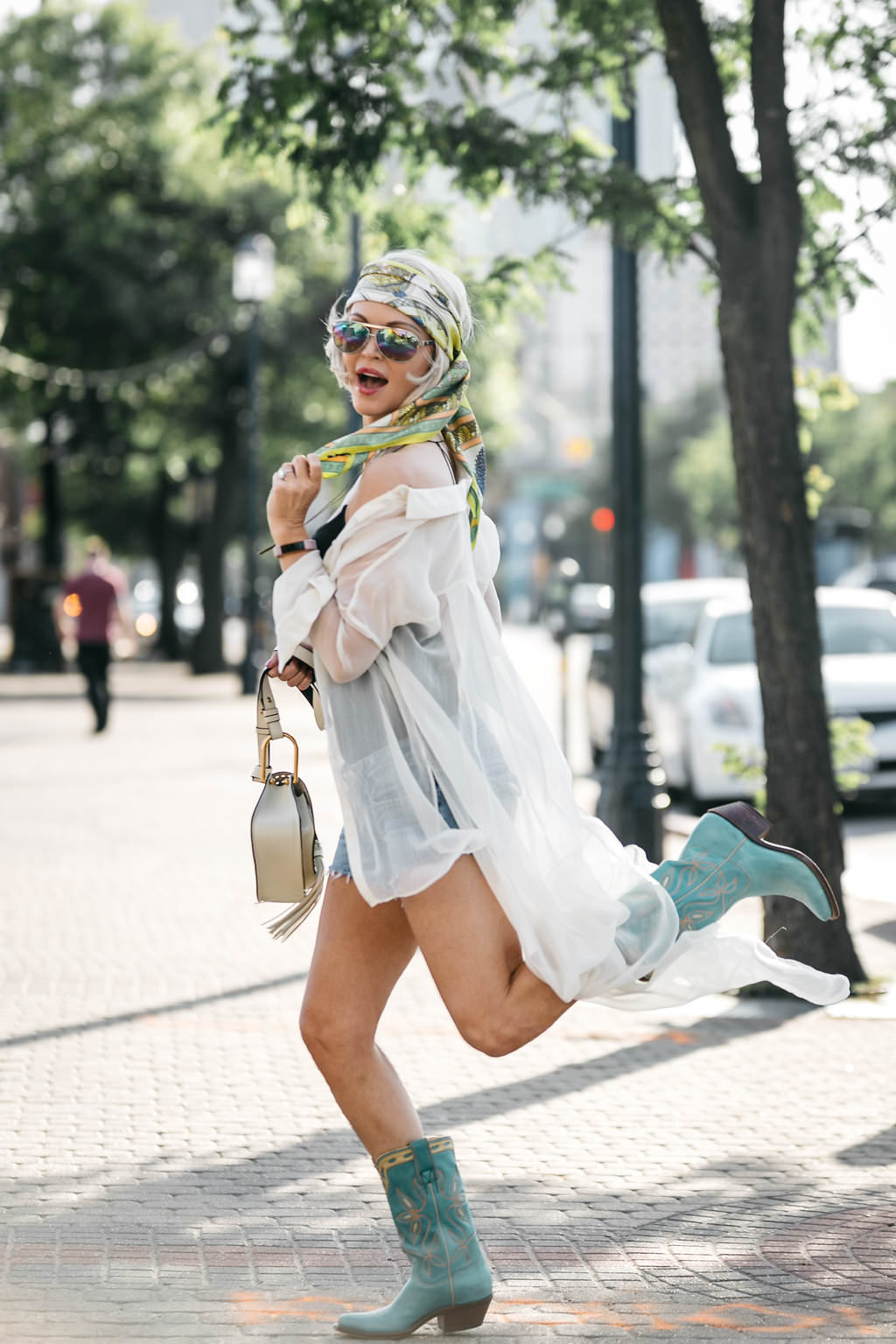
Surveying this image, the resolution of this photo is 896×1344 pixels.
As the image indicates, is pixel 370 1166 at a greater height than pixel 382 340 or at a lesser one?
lesser

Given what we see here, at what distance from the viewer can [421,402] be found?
370 cm

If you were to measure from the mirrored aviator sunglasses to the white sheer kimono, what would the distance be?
0.87 feet

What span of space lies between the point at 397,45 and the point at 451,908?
5.52 m

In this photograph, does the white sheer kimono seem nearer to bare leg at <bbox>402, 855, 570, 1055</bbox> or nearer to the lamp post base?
bare leg at <bbox>402, 855, 570, 1055</bbox>

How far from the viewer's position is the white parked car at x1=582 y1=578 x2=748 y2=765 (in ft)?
50.0

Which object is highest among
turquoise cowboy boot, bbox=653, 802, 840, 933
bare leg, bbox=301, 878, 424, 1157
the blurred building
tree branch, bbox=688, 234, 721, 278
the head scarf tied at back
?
the blurred building

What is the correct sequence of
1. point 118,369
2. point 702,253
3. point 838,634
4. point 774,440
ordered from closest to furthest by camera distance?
point 774,440 → point 702,253 → point 838,634 → point 118,369

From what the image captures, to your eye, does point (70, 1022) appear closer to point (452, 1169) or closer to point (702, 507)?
point (452, 1169)

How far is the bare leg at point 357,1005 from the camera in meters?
3.69

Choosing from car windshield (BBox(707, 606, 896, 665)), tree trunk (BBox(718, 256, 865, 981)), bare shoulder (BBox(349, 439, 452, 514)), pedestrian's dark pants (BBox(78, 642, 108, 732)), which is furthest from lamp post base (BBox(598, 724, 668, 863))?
pedestrian's dark pants (BBox(78, 642, 108, 732))

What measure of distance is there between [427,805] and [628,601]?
6.94m

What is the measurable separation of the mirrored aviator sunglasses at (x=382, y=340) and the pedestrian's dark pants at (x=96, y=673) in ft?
55.0

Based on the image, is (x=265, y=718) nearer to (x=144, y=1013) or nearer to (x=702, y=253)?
(x=144, y=1013)

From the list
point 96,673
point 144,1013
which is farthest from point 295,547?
point 96,673
